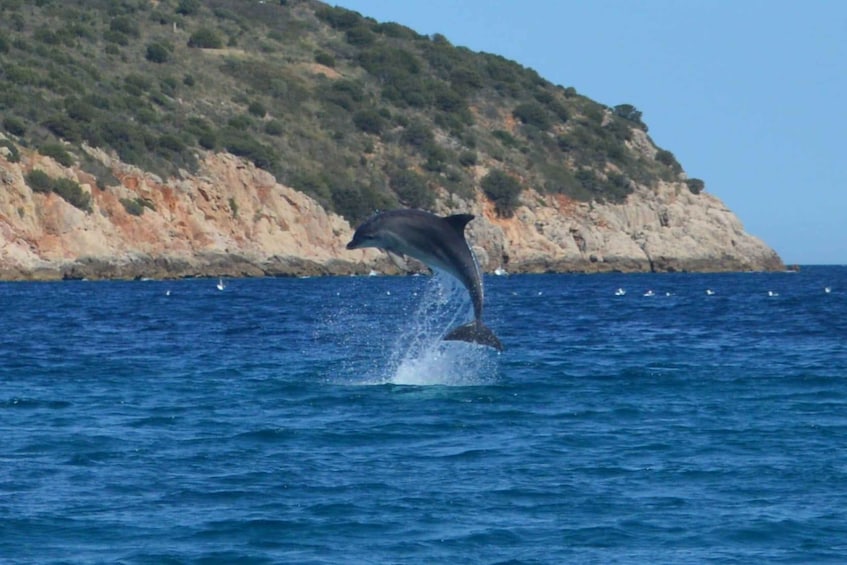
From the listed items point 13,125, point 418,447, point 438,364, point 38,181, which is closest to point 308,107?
point 13,125

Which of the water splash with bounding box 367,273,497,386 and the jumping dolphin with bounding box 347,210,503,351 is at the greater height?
the jumping dolphin with bounding box 347,210,503,351

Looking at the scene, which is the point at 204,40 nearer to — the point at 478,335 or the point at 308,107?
the point at 308,107

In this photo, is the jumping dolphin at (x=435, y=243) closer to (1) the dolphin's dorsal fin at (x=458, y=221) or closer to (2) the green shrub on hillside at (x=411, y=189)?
(1) the dolphin's dorsal fin at (x=458, y=221)

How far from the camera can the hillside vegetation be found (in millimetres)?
88125

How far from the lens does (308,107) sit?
10612 cm

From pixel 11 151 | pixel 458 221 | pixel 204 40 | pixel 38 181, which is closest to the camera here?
pixel 458 221

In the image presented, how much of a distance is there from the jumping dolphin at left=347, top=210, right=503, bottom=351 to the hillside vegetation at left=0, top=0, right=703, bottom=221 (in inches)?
2290

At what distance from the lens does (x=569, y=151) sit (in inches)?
4491

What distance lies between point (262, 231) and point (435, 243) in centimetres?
6506

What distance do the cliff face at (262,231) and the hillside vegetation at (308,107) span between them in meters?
1.58

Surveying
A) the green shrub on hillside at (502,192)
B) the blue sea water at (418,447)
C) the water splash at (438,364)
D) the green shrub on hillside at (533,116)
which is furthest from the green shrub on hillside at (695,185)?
the water splash at (438,364)

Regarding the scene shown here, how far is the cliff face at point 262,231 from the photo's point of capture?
240 ft

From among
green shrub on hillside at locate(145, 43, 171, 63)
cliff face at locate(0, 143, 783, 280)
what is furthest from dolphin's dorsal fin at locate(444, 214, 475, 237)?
green shrub on hillside at locate(145, 43, 171, 63)

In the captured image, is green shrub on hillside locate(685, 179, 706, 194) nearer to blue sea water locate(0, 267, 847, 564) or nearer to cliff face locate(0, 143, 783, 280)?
cliff face locate(0, 143, 783, 280)
